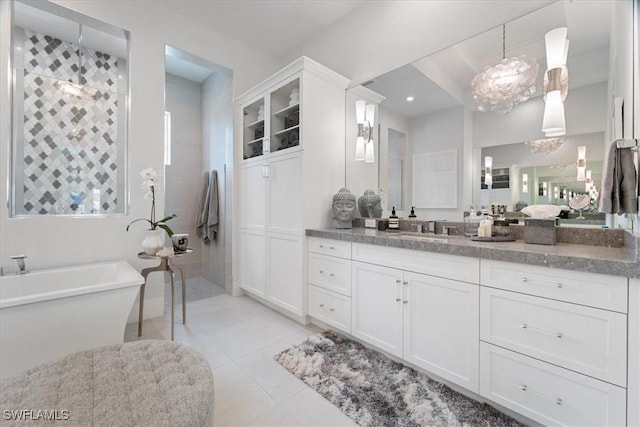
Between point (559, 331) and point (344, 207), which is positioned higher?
point (344, 207)

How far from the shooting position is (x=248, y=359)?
1977 mm

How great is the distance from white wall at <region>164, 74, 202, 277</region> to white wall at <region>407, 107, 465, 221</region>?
3.37 meters

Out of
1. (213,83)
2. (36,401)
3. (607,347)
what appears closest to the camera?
(36,401)

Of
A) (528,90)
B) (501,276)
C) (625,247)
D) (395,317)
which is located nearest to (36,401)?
(395,317)

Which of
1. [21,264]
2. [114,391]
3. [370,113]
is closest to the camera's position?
[114,391]

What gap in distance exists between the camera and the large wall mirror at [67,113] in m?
2.24

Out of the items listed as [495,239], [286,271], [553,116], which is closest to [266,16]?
[286,271]

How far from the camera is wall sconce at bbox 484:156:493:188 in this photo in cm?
195

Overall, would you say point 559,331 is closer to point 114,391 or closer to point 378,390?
point 378,390

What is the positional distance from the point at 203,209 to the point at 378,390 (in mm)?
3325

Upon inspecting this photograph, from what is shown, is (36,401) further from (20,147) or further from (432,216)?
(432,216)

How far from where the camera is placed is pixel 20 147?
223 centimetres

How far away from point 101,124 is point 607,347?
A: 3952mm

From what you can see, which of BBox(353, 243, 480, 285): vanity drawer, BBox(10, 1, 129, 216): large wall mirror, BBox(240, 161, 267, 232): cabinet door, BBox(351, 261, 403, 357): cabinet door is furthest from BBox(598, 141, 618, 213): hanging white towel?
BBox(10, 1, 129, 216): large wall mirror
